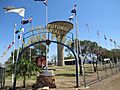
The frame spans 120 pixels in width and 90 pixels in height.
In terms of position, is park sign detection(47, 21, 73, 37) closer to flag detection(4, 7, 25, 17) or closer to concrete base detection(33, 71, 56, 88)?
flag detection(4, 7, 25, 17)

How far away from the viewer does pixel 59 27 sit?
20516 millimetres

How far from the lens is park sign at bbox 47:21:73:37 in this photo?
20.3 meters

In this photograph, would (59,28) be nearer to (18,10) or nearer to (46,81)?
(18,10)

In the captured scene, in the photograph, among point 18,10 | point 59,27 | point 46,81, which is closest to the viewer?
point 46,81

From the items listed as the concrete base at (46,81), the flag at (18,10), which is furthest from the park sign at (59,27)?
the concrete base at (46,81)

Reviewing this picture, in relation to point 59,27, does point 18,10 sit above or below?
above

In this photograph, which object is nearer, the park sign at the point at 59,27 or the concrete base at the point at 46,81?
the concrete base at the point at 46,81

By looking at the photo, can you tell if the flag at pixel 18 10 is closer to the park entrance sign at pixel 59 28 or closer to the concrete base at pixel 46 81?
the park entrance sign at pixel 59 28

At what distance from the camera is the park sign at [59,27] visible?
66.6 ft

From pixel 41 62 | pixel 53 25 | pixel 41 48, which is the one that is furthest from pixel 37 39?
pixel 41 48

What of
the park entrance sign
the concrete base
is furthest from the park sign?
the concrete base

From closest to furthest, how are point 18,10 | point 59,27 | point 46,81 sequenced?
point 46,81
point 59,27
point 18,10

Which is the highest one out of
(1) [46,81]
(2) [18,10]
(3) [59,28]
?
(2) [18,10]

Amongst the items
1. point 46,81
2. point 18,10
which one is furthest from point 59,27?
point 46,81
